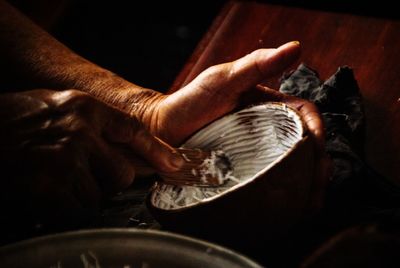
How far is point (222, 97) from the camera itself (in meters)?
1.58

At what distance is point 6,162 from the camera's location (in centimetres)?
110

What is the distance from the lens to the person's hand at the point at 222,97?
4.83 feet

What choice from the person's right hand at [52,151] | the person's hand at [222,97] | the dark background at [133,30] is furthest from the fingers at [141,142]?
the dark background at [133,30]

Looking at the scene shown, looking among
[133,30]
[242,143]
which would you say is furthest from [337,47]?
[133,30]

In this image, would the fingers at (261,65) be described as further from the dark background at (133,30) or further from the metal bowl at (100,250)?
the dark background at (133,30)

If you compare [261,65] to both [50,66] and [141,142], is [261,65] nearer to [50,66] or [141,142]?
[141,142]

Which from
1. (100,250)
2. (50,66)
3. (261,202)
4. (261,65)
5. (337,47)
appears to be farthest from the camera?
(337,47)

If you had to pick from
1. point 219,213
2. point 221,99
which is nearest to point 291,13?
point 221,99

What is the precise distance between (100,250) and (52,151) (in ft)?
0.94

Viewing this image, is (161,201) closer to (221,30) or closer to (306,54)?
(306,54)

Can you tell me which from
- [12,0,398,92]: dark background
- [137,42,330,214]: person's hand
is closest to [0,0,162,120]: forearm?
[137,42,330,214]: person's hand

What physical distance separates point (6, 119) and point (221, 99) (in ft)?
2.37

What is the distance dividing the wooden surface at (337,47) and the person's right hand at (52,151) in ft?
3.13

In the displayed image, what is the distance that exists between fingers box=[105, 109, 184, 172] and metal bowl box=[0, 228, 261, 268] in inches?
13.3
